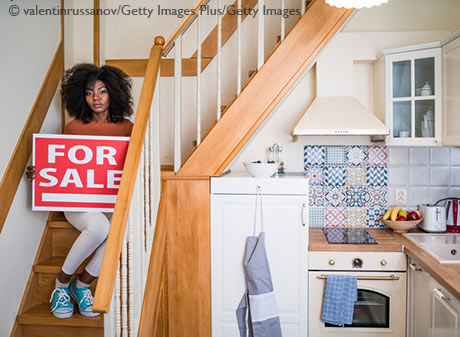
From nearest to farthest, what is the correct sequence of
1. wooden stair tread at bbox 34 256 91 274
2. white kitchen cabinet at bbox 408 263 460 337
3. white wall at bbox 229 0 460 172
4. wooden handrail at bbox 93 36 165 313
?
wooden handrail at bbox 93 36 165 313 → white kitchen cabinet at bbox 408 263 460 337 → wooden stair tread at bbox 34 256 91 274 → white wall at bbox 229 0 460 172

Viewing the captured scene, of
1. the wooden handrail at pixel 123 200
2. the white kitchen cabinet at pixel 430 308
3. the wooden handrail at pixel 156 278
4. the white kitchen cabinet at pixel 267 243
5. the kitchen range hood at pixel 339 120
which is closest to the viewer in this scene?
the wooden handrail at pixel 123 200

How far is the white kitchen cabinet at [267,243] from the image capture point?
238 centimetres

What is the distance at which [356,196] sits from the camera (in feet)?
9.82

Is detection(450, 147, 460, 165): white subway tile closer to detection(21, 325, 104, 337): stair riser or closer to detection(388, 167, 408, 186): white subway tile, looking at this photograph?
detection(388, 167, 408, 186): white subway tile

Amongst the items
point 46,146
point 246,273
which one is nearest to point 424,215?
point 246,273

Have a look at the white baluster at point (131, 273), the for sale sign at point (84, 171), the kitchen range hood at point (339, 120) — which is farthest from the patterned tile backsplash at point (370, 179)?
the white baluster at point (131, 273)

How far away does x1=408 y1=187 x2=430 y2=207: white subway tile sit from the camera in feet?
9.67

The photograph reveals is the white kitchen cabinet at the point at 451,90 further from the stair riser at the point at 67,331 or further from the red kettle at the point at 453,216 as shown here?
the stair riser at the point at 67,331

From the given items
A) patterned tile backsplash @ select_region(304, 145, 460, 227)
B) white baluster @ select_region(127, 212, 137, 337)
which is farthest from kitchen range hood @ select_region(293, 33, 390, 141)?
white baluster @ select_region(127, 212, 137, 337)

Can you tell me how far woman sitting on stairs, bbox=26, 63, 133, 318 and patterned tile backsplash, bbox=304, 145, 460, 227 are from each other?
1482mm

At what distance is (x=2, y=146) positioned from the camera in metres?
2.12

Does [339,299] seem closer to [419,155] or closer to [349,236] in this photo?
[349,236]

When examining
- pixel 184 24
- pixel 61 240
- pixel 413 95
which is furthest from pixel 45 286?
pixel 413 95

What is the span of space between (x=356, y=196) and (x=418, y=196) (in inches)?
18.3
